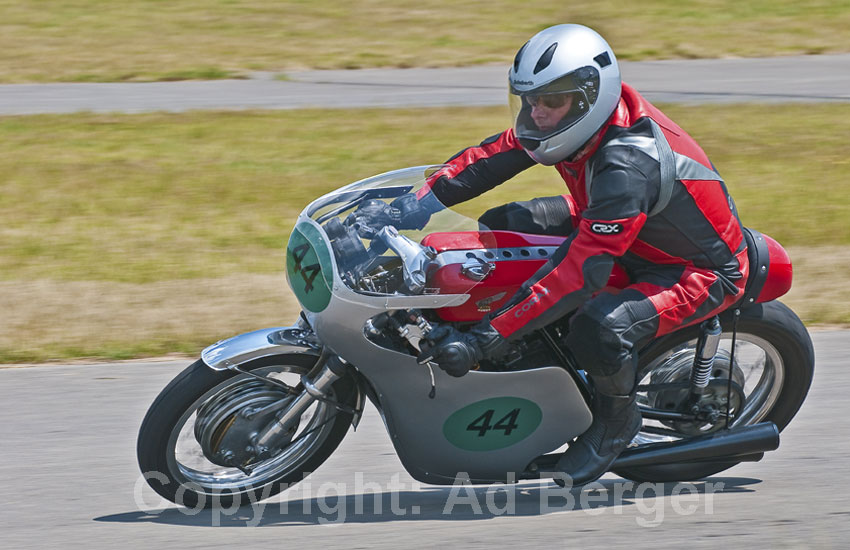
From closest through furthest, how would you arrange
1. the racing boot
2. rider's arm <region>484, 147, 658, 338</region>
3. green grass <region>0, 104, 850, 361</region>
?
rider's arm <region>484, 147, 658, 338</region> < the racing boot < green grass <region>0, 104, 850, 361</region>

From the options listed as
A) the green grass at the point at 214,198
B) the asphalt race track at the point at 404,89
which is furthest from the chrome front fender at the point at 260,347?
the asphalt race track at the point at 404,89

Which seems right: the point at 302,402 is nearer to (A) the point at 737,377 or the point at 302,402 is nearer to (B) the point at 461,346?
(B) the point at 461,346

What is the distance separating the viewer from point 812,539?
3.94m

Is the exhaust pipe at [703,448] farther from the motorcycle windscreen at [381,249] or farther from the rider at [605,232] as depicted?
the motorcycle windscreen at [381,249]

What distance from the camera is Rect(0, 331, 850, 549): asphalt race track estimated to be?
157 inches

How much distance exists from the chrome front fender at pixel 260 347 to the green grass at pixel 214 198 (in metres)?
2.21

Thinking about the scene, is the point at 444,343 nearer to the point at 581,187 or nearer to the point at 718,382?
the point at 581,187

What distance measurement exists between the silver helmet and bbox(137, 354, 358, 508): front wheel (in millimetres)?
1138

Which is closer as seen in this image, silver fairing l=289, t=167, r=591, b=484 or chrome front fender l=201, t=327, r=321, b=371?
silver fairing l=289, t=167, r=591, b=484

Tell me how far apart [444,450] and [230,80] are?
36.6 ft

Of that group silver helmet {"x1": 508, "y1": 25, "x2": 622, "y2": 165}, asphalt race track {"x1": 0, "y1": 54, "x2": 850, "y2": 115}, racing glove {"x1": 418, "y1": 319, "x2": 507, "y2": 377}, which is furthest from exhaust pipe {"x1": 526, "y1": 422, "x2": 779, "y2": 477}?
asphalt race track {"x1": 0, "y1": 54, "x2": 850, "y2": 115}

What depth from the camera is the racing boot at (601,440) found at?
409 cm

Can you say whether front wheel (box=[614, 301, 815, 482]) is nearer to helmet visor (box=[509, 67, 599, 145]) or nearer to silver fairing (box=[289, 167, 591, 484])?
silver fairing (box=[289, 167, 591, 484])

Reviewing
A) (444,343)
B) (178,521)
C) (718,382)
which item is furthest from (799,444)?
(178,521)
